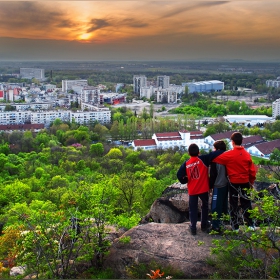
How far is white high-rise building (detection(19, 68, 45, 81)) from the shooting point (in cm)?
5243

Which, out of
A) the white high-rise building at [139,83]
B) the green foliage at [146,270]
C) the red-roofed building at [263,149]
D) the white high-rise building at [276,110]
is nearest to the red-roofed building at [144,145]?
the red-roofed building at [263,149]

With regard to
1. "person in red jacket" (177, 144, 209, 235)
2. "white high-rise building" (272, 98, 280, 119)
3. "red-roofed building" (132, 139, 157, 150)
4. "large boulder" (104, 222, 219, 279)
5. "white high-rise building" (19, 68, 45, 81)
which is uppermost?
"white high-rise building" (19, 68, 45, 81)

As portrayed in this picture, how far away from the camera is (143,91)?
118ft

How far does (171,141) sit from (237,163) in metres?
13.8

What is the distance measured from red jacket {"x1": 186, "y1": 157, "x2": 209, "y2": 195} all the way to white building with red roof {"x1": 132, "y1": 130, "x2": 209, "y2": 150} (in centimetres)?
1283

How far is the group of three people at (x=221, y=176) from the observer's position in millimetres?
2656

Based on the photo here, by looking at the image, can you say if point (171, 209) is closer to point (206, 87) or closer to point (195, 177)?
point (195, 177)

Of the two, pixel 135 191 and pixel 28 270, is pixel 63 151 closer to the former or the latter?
pixel 135 191

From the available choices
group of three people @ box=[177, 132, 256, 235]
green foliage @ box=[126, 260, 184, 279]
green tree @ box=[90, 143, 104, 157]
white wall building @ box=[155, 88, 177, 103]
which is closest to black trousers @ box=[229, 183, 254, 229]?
group of three people @ box=[177, 132, 256, 235]

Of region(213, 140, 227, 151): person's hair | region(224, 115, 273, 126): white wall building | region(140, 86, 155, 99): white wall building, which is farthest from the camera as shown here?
region(140, 86, 155, 99): white wall building

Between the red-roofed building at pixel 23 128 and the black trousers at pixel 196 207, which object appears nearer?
the black trousers at pixel 196 207

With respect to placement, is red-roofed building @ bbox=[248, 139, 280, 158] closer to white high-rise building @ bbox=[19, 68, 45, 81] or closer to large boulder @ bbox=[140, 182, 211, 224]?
large boulder @ bbox=[140, 182, 211, 224]

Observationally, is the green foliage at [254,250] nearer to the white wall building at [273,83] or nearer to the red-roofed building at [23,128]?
the red-roofed building at [23,128]

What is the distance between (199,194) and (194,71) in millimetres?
57747
